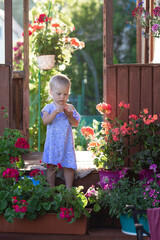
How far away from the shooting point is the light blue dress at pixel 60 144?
162 inches

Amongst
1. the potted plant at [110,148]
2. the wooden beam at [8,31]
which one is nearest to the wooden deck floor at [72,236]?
the potted plant at [110,148]

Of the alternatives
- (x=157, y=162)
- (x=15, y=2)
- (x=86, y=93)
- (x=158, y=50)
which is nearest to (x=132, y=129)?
(x=157, y=162)

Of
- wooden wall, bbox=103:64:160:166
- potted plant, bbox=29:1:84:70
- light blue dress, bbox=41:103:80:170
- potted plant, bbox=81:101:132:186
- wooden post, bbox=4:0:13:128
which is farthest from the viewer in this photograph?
potted plant, bbox=29:1:84:70

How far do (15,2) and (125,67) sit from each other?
216 centimetres

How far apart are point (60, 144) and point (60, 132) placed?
0.12 m

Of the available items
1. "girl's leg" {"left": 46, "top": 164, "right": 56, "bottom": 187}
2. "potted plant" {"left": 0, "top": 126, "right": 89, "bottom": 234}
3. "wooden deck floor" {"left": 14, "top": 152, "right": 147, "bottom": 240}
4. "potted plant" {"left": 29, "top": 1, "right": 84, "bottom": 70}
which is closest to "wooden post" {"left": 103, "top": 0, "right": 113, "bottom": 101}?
"wooden deck floor" {"left": 14, "top": 152, "right": 147, "bottom": 240}

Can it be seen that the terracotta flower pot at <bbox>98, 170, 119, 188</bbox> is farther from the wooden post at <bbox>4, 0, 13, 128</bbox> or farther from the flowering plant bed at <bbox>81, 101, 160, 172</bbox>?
the wooden post at <bbox>4, 0, 13, 128</bbox>

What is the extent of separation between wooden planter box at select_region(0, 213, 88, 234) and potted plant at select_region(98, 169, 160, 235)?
0.91 feet

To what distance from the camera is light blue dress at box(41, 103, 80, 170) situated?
13.5 feet

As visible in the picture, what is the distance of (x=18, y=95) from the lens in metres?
6.03

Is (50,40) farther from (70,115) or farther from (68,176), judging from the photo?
(68,176)

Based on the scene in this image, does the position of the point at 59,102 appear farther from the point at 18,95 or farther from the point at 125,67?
the point at 18,95

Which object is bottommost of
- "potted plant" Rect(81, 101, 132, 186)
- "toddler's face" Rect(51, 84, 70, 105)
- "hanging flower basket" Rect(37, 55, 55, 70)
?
"potted plant" Rect(81, 101, 132, 186)

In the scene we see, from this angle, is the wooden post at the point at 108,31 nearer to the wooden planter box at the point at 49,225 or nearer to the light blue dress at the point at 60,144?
the light blue dress at the point at 60,144
